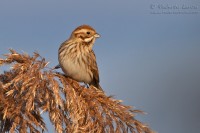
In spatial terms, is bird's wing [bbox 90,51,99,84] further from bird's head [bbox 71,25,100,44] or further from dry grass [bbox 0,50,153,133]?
dry grass [bbox 0,50,153,133]

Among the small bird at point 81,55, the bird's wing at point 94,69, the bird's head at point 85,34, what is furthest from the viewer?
the bird's wing at point 94,69

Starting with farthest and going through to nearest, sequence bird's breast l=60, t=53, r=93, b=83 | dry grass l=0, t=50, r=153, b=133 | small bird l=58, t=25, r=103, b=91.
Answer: small bird l=58, t=25, r=103, b=91, bird's breast l=60, t=53, r=93, b=83, dry grass l=0, t=50, r=153, b=133

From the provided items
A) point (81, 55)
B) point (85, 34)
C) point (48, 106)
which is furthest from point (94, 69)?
point (48, 106)

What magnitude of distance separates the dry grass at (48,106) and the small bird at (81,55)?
187 cm

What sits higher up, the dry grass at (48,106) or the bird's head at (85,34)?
the bird's head at (85,34)

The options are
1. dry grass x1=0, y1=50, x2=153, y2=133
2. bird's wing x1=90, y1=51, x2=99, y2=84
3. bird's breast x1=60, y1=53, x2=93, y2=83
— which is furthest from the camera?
bird's wing x1=90, y1=51, x2=99, y2=84

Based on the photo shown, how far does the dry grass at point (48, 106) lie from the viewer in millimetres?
1933

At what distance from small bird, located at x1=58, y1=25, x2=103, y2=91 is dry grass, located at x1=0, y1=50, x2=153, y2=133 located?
187cm

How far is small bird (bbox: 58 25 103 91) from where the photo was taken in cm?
423

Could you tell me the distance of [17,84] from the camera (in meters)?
2.09

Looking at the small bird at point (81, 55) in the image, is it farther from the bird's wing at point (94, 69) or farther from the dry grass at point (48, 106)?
the dry grass at point (48, 106)

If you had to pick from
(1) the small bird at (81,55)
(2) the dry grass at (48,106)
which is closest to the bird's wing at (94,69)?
(1) the small bird at (81,55)

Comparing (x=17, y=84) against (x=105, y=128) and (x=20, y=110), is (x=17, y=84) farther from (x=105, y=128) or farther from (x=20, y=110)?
(x=105, y=128)

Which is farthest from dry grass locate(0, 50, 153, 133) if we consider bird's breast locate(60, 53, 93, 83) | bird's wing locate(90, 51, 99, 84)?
bird's wing locate(90, 51, 99, 84)
